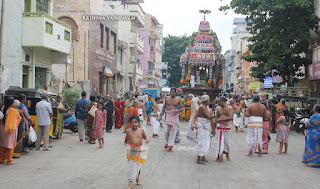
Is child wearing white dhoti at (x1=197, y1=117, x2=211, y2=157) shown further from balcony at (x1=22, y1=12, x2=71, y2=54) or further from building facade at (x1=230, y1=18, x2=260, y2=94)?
building facade at (x1=230, y1=18, x2=260, y2=94)

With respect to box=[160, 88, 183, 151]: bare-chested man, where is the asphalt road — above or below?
below

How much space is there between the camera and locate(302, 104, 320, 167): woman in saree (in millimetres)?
8516

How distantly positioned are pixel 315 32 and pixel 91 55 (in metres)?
15.8

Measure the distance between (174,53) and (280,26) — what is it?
48.0 metres

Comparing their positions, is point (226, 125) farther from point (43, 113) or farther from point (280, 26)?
point (280, 26)

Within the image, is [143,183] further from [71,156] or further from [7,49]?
[7,49]

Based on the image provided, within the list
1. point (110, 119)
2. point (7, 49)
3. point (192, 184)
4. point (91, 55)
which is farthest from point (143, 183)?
point (91, 55)

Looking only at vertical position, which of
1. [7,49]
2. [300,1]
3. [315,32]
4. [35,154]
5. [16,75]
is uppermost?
[300,1]

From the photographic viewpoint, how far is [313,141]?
8.57 metres

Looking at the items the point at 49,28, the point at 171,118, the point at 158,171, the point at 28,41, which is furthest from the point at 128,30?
the point at 158,171

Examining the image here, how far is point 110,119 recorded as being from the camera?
15594 millimetres

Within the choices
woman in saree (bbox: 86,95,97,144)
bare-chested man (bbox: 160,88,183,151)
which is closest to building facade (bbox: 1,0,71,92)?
woman in saree (bbox: 86,95,97,144)

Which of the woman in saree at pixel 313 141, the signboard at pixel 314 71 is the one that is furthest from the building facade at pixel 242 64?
the woman in saree at pixel 313 141

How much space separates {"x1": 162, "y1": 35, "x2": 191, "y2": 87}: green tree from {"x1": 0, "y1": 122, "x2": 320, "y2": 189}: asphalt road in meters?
58.1
